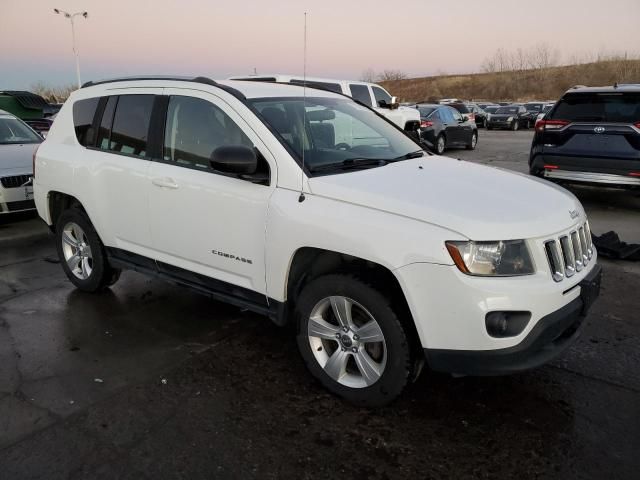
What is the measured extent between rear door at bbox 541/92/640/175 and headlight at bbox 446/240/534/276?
6.05m

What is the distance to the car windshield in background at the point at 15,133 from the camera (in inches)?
343

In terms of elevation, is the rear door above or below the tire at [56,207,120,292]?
above

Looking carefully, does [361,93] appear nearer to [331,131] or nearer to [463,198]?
[331,131]

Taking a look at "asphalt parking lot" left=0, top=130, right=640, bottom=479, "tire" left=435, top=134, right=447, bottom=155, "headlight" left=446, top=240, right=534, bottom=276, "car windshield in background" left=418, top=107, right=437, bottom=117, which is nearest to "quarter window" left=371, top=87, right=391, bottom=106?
"car windshield in background" left=418, top=107, right=437, bottom=117

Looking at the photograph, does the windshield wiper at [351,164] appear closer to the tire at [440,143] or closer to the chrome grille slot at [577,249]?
the chrome grille slot at [577,249]

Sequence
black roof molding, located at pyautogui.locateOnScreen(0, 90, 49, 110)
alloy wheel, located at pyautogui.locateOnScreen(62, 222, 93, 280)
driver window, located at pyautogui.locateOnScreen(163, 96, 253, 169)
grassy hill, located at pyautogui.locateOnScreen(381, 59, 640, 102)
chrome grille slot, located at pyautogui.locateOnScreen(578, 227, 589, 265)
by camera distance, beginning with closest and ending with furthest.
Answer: chrome grille slot, located at pyautogui.locateOnScreen(578, 227, 589, 265) → driver window, located at pyautogui.locateOnScreen(163, 96, 253, 169) → alloy wheel, located at pyautogui.locateOnScreen(62, 222, 93, 280) → black roof molding, located at pyautogui.locateOnScreen(0, 90, 49, 110) → grassy hill, located at pyautogui.locateOnScreen(381, 59, 640, 102)

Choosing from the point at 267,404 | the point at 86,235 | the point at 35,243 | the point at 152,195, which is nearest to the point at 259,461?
the point at 267,404

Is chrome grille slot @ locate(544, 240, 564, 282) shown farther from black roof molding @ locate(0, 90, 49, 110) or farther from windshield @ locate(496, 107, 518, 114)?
windshield @ locate(496, 107, 518, 114)

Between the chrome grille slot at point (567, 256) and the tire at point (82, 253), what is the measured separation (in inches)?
148

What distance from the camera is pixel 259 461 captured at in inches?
106

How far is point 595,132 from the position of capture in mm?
7879

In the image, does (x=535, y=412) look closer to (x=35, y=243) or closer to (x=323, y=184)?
(x=323, y=184)

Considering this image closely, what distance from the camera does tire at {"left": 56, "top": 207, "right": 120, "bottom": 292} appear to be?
4.81m

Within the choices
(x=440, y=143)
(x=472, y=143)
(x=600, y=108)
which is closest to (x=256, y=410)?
(x=600, y=108)
